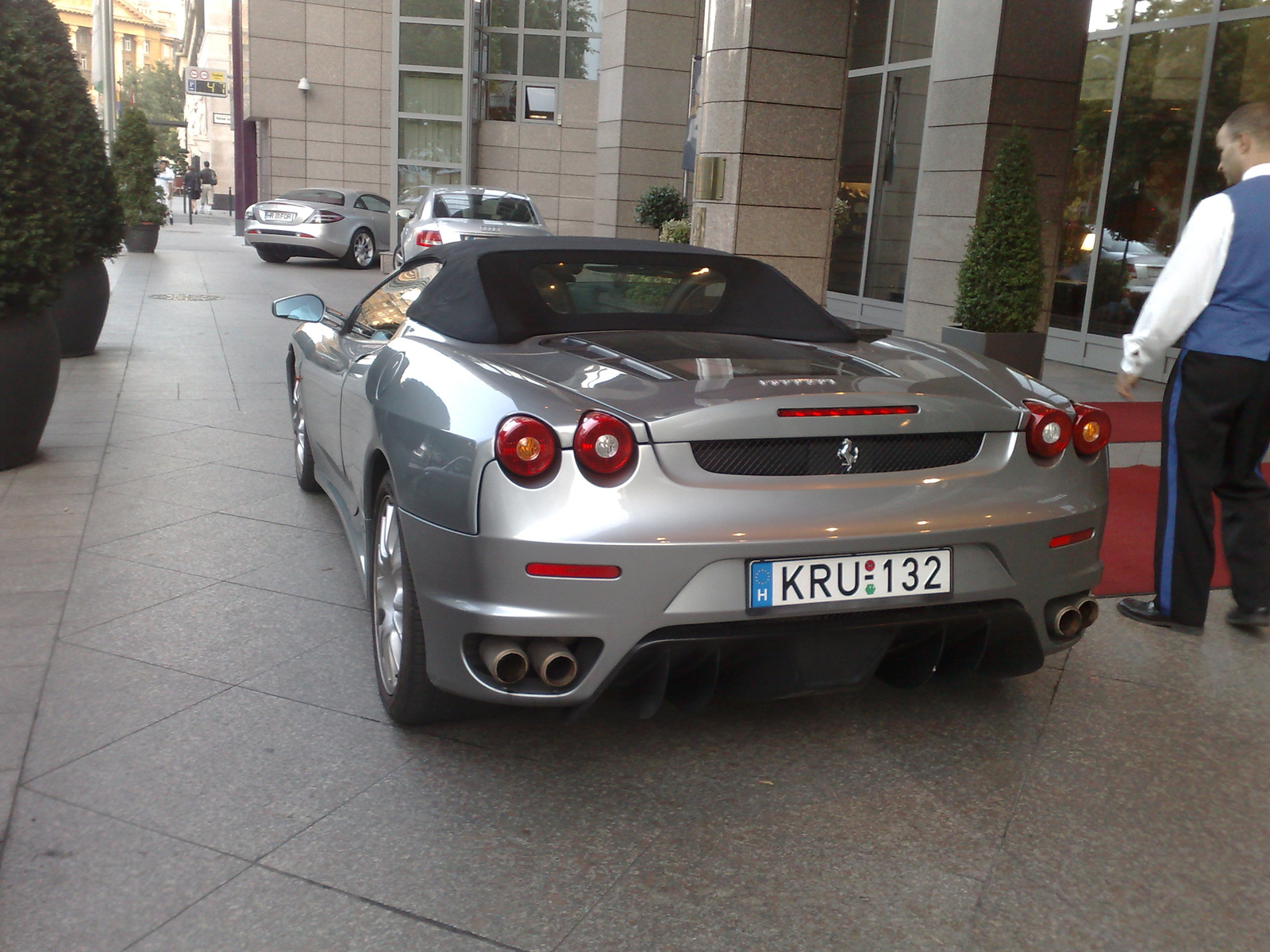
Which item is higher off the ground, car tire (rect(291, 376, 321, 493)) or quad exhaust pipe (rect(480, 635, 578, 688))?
quad exhaust pipe (rect(480, 635, 578, 688))

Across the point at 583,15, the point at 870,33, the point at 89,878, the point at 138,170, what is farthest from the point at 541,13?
the point at 89,878

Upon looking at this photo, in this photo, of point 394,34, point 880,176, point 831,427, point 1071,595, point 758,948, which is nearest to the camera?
point 758,948

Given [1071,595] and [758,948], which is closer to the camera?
[758,948]

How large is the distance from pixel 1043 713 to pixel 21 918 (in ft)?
9.07

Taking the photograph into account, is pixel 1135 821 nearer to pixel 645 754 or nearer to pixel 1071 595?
pixel 1071 595

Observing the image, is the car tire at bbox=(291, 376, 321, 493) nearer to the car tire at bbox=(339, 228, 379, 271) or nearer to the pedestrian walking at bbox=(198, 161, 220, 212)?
the car tire at bbox=(339, 228, 379, 271)

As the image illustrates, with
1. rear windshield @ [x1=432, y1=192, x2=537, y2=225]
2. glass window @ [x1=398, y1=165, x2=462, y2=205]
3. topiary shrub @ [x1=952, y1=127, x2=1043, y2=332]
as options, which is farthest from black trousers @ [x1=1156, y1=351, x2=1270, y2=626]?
glass window @ [x1=398, y1=165, x2=462, y2=205]

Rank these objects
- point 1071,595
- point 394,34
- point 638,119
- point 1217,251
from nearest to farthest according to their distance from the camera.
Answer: point 1071,595
point 1217,251
point 638,119
point 394,34

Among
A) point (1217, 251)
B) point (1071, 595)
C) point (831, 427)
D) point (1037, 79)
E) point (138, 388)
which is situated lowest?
point (138, 388)

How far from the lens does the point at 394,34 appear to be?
2552 centimetres

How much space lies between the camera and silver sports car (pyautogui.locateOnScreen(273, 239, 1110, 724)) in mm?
2807

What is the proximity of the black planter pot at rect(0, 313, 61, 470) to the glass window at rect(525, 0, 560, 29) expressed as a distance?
2308 centimetres

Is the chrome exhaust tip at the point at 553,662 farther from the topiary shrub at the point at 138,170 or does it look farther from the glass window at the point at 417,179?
the glass window at the point at 417,179

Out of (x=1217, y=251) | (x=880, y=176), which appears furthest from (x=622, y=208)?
(x=1217, y=251)
